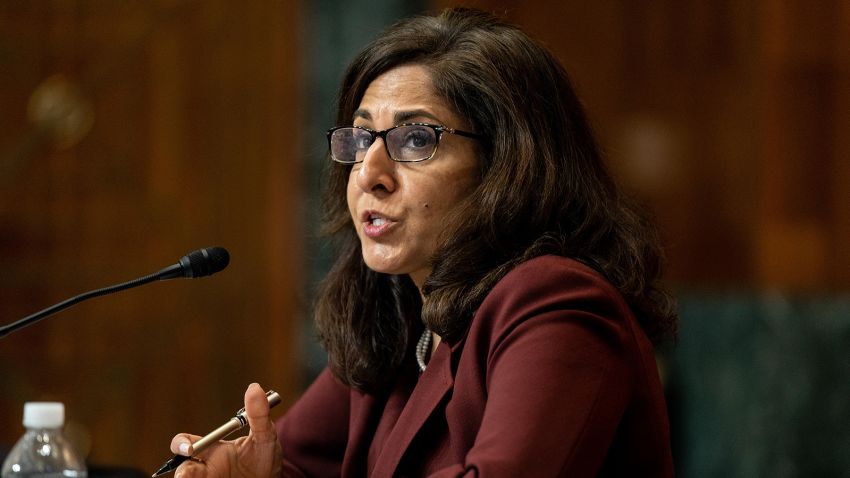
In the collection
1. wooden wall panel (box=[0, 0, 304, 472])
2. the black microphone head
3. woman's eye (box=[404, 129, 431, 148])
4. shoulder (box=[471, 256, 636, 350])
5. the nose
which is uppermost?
woman's eye (box=[404, 129, 431, 148])

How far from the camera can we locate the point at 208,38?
4555mm

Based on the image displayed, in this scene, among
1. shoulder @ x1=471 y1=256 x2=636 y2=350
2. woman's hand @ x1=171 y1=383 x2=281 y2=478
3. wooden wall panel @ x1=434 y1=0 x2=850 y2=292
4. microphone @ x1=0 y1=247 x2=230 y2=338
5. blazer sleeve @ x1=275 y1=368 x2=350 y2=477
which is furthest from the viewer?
wooden wall panel @ x1=434 y1=0 x2=850 y2=292

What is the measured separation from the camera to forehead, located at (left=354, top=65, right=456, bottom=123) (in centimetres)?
194

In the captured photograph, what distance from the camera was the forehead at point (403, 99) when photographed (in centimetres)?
194

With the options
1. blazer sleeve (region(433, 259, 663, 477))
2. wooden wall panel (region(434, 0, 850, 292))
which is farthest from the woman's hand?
wooden wall panel (region(434, 0, 850, 292))

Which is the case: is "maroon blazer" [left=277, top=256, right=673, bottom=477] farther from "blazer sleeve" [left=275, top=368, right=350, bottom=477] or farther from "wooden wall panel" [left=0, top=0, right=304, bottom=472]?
"wooden wall panel" [left=0, top=0, right=304, bottom=472]

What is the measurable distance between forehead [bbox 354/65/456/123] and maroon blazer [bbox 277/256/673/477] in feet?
1.25

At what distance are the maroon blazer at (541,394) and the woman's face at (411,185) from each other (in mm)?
206

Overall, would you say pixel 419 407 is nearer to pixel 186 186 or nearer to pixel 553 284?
pixel 553 284

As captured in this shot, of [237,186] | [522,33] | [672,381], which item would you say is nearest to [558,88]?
[522,33]

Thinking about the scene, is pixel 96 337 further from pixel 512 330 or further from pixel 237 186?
pixel 512 330

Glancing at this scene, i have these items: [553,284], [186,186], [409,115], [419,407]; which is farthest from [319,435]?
[186,186]

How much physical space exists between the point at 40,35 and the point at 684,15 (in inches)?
100

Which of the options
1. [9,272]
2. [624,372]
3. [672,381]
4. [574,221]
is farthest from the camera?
[9,272]
